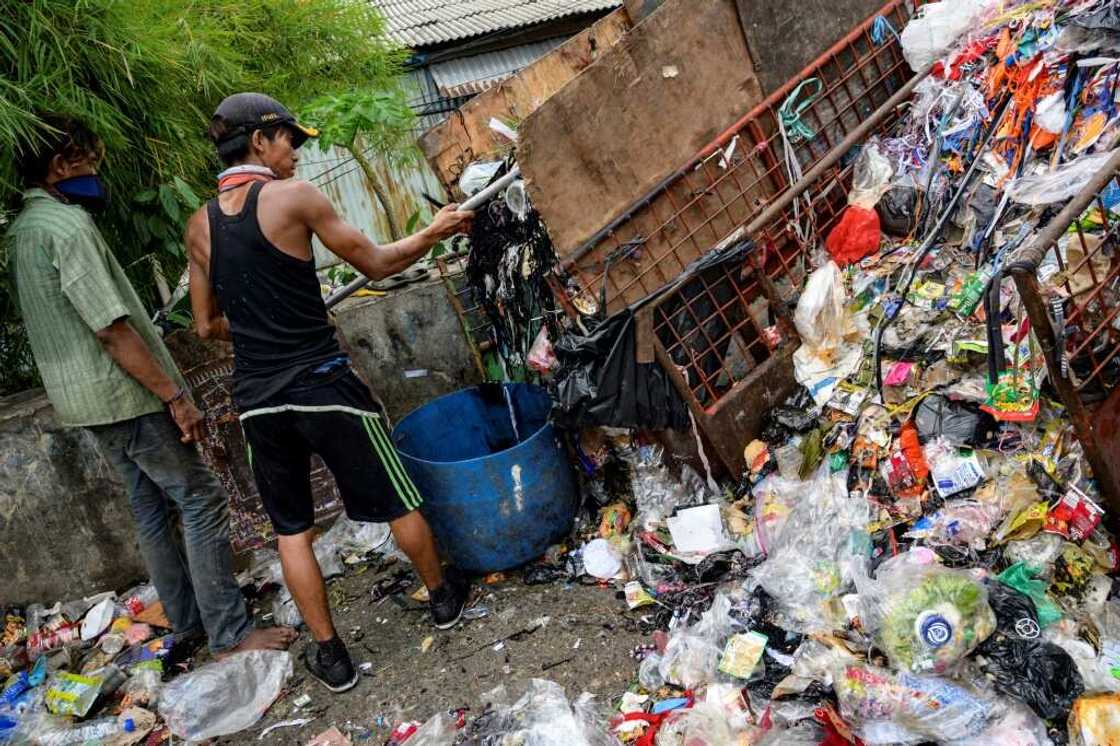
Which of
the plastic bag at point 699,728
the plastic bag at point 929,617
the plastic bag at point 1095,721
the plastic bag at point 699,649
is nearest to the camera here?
the plastic bag at point 1095,721

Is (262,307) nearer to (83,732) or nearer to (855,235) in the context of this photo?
(83,732)

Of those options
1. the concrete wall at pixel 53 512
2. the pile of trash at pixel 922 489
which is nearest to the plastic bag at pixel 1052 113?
the pile of trash at pixel 922 489

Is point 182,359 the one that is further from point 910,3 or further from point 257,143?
point 910,3

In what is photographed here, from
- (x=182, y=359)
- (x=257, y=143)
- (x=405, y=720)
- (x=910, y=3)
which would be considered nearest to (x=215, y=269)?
(x=257, y=143)

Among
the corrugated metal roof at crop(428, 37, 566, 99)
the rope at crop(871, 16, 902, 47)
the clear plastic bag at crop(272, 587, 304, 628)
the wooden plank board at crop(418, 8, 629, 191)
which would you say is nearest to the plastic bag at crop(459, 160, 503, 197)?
the wooden plank board at crop(418, 8, 629, 191)

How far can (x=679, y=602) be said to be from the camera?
3115 mm

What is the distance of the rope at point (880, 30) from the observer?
415cm

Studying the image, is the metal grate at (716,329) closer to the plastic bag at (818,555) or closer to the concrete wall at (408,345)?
the plastic bag at (818,555)

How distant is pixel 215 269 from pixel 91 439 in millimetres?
1665

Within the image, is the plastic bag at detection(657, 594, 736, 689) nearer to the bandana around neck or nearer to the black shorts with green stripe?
the black shorts with green stripe

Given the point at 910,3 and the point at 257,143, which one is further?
the point at 910,3

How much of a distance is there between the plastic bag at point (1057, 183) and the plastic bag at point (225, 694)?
3530mm

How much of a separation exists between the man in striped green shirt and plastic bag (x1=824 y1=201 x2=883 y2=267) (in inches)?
116

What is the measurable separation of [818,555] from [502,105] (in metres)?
2.64
